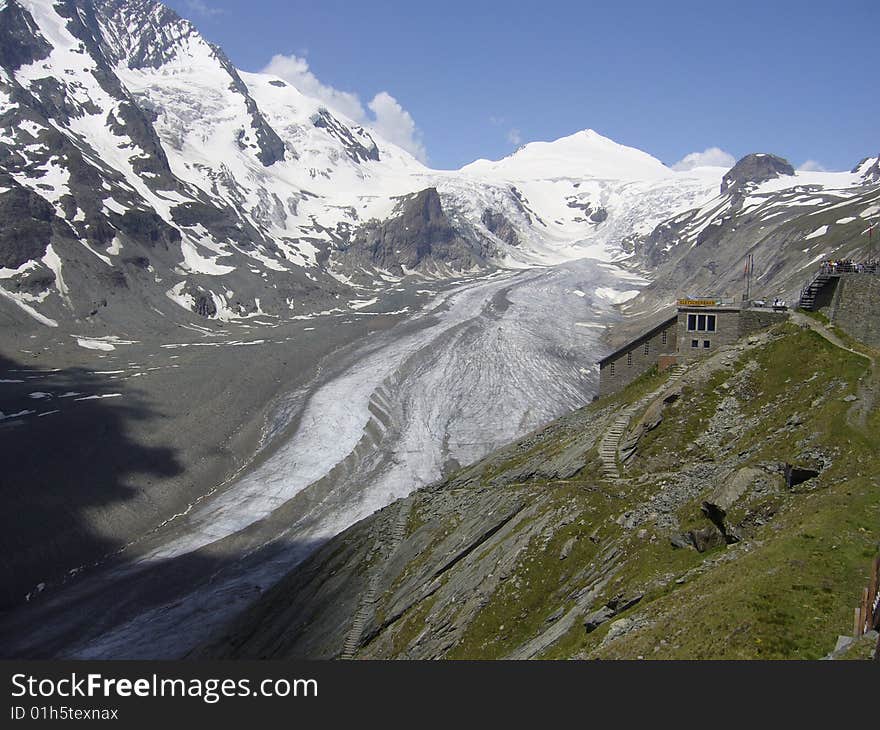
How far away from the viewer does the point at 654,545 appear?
29656 mm

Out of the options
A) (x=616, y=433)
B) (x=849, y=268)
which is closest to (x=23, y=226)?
(x=616, y=433)

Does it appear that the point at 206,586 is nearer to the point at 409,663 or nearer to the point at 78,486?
the point at 78,486

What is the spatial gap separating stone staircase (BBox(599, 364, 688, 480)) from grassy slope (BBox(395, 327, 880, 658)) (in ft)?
3.47

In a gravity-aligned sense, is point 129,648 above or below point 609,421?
below

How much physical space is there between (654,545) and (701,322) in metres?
26.4

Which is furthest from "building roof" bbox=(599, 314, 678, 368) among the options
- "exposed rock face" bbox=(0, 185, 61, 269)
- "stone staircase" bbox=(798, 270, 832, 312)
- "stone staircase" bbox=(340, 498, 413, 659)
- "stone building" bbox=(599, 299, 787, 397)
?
"exposed rock face" bbox=(0, 185, 61, 269)

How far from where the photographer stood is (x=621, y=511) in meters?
33.4

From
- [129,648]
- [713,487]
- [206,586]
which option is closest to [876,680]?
[713,487]

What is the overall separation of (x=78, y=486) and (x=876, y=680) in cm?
8562

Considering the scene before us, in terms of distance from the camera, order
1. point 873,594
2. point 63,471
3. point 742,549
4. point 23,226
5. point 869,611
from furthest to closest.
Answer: point 23,226, point 63,471, point 742,549, point 873,594, point 869,611

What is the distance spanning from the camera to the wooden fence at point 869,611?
18203mm

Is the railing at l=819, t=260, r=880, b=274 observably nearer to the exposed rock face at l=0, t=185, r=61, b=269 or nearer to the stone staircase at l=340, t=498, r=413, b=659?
the stone staircase at l=340, t=498, r=413, b=659

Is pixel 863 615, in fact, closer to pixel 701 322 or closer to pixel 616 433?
pixel 616 433

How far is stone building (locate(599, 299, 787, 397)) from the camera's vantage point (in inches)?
1925
